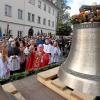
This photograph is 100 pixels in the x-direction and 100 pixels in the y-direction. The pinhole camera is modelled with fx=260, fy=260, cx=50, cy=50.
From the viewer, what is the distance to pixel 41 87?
13.5ft

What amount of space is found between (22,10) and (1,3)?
5.52m

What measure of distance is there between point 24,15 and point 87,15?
3079cm

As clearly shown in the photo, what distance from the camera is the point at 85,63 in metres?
3.62

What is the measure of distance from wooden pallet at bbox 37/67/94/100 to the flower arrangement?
980 mm

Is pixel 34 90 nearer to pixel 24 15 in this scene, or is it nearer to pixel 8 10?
pixel 8 10

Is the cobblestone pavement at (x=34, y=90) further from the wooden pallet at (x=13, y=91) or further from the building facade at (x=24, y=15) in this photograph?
the building facade at (x=24, y=15)

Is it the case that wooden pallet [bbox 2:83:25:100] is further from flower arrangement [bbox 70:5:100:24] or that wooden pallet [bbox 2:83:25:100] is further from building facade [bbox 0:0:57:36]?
building facade [bbox 0:0:57:36]

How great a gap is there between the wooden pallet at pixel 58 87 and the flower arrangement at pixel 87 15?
3.22ft

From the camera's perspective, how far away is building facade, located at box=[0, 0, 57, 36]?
94.6 feet

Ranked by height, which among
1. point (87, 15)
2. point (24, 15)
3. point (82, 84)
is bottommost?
point (82, 84)

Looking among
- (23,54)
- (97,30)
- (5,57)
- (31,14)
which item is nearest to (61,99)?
(97,30)

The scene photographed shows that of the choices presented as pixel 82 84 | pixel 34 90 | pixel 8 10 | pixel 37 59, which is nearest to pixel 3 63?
pixel 37 59

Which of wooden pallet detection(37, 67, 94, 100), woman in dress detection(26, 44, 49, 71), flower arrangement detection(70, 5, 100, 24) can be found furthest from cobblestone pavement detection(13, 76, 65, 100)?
woman in dress detection(26, 44, 49, 71)

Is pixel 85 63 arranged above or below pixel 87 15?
below
